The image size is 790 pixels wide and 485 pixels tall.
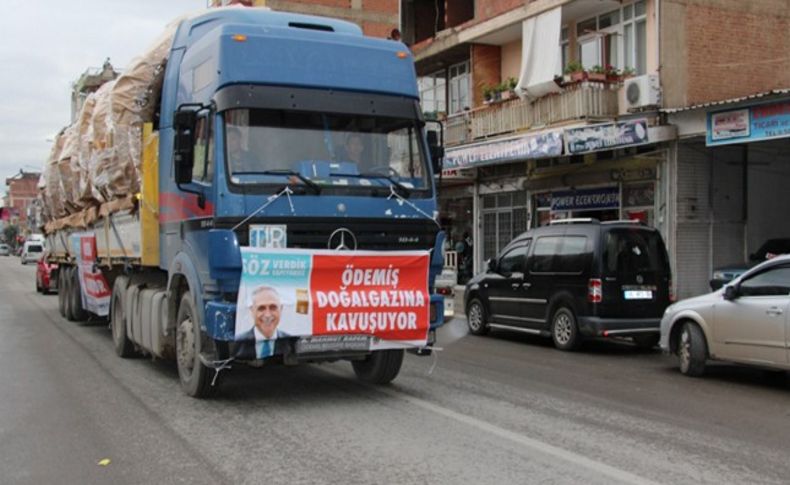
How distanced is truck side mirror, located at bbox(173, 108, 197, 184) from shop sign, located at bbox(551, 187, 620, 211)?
14225mm

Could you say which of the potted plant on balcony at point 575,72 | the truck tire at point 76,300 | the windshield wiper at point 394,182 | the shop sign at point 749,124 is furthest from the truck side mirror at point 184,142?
the potted plant on balcony at point 575,72

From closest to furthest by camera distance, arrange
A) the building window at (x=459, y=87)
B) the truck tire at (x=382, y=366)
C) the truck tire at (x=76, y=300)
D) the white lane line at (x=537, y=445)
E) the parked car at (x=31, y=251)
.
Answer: the white lane line at (x=537, y=445)
the truck tire at (x=382, y=366)
the truck tire at (x=76, y=300)
the building window at (x=459, y=87)
the parked car at (x=31, y=251)

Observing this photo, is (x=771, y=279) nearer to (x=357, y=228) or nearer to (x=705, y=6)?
(x=357, y=228)

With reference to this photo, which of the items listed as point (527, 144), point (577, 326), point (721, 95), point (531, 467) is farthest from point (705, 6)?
point (531, 467)

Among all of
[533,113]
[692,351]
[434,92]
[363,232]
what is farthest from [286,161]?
[434,92]

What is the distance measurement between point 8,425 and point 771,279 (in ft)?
27.4

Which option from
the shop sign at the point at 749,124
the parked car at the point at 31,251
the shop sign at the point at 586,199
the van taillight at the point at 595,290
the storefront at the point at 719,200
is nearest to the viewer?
the van taillight at the point at 595,290

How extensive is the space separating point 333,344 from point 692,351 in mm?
5149

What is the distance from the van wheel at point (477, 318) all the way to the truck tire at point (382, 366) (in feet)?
20.5

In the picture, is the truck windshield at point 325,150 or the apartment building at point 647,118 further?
the apartment building at point 647,118

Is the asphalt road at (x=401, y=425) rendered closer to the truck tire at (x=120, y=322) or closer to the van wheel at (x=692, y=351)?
the van wheel at (x=692, y=351)

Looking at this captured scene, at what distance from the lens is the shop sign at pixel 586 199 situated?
64.6ft

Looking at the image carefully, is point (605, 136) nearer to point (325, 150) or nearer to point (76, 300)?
point (325, 150)

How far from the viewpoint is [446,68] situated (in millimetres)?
28078
